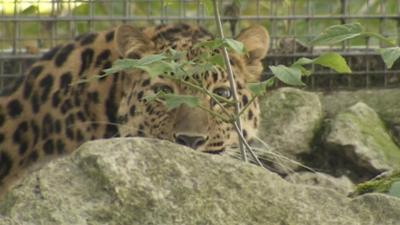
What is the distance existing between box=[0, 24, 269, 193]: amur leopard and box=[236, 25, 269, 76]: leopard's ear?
0.01m

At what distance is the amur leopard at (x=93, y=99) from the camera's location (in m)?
6.27

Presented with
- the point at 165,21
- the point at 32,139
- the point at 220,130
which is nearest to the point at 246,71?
the point at 220,130

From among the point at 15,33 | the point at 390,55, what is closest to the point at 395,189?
the point at 390,55

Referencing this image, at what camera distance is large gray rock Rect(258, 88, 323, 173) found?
7586 mm

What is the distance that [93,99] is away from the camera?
639 centimetres

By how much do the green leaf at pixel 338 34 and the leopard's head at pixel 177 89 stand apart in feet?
7.13

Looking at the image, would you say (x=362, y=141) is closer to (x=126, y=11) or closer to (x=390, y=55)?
(x=126, y=11)

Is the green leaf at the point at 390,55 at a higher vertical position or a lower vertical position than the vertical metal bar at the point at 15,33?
higher

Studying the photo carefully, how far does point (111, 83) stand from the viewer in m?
6.44

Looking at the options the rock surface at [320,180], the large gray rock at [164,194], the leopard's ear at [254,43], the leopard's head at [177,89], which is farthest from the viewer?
the rock surface at [320,180]

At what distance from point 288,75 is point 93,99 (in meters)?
2.81

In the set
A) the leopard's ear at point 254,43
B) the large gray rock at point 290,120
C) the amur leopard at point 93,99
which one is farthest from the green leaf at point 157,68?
the large gray rock at point 290,120

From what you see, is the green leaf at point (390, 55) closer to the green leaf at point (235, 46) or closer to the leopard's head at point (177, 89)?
the green leaf at point (235, 46)

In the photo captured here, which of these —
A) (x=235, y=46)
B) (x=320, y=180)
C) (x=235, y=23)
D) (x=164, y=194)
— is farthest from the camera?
(x=235, y=23)
